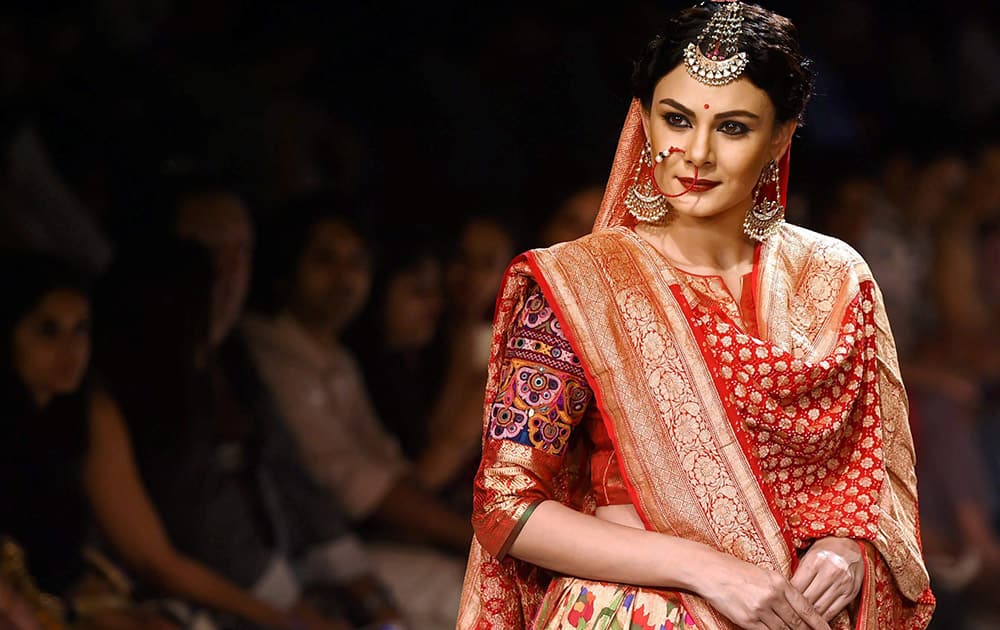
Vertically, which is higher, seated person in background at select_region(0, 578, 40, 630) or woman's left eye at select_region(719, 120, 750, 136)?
woman's left eye at select_region(719, 120, 750, 136)

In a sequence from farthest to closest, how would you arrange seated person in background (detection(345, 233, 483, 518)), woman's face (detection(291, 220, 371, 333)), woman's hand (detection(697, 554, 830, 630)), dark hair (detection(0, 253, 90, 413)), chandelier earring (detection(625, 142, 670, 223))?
seated person in background (detection(345, 233, 483, 518)), woman's face (detection(291, 220, 371, 333)), dark hair (detection(0, 253, 90, 413)), chandelier earring (detection(625, 142, 670, 223)), woman's hand (detection(697, 554, 830, 630))

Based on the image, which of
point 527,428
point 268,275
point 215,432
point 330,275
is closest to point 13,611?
point 215,432

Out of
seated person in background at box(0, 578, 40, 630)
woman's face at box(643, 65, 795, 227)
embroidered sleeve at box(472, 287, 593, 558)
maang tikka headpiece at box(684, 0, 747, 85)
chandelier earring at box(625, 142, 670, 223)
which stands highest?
maang tikka headpiece at box(684, 0, 747, 85)

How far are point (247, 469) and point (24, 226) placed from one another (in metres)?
0.94

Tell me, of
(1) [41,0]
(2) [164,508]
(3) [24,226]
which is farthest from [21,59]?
(2) [164,508]

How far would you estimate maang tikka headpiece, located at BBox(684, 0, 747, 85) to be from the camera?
2.04 metres

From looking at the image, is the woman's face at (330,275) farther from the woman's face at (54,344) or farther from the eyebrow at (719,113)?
the eyebrow at (719,113)

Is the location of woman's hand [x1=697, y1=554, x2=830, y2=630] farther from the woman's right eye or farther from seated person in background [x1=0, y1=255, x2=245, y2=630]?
seated person in background [x1=0, y1=255, x2=245, y2=630]

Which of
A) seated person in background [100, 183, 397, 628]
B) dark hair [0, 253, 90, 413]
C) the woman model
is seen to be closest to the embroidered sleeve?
the woman model

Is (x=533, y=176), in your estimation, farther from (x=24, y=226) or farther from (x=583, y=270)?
(x=583, y=270)

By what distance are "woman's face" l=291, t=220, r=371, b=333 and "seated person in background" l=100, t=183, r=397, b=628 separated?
0.24m

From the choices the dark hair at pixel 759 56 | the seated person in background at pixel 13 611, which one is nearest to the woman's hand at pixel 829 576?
the dark hair at pixel 759 56

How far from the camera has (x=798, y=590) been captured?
199 centimetres

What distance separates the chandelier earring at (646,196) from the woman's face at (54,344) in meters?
2.07
